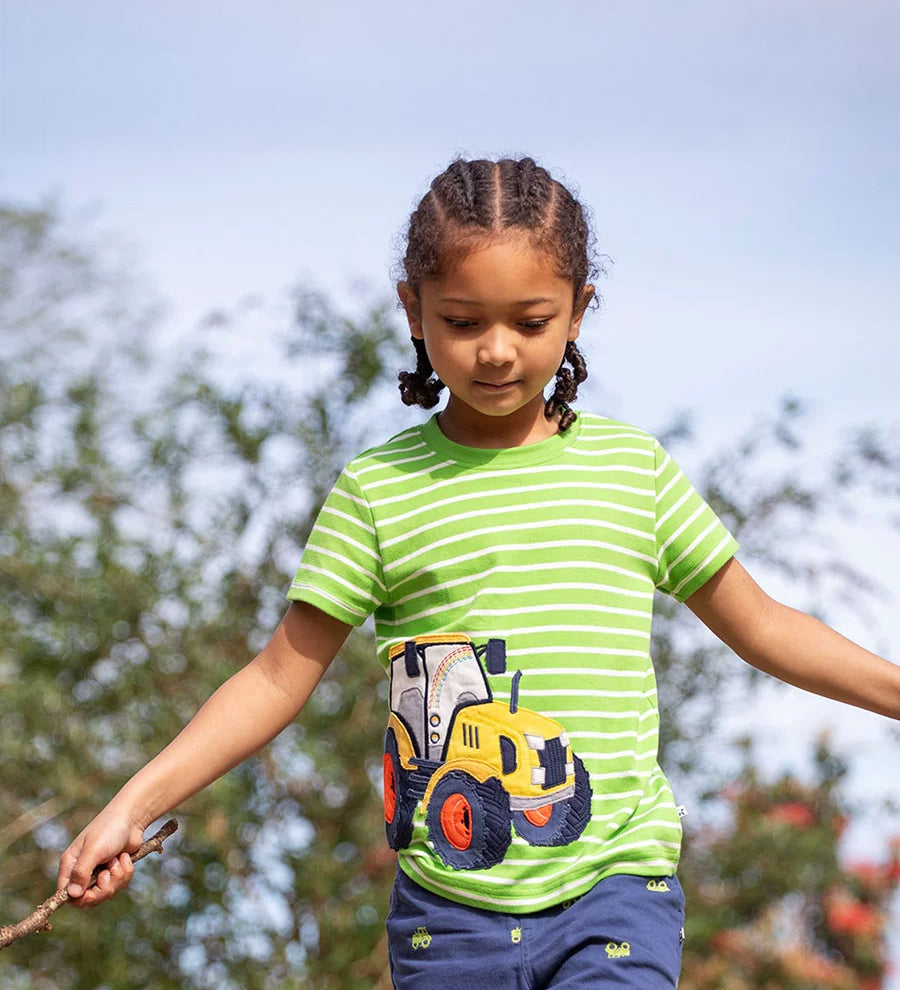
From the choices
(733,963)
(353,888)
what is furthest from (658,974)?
(733,963)

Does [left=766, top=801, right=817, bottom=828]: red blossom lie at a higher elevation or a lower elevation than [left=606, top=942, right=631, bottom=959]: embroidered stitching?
lower

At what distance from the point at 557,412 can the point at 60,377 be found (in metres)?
2.66

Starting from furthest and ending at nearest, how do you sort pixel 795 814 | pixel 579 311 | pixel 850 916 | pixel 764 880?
1. pixel 850 916
2. pixel 795 814
3. pixel 764 880
4. pixel 579 311

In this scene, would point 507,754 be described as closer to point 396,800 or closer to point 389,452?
point 396,800

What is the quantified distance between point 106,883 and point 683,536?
91 cm

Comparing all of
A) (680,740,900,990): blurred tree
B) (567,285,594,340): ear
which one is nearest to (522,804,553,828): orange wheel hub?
(567,285,594,340): ear

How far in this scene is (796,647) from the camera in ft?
7.20

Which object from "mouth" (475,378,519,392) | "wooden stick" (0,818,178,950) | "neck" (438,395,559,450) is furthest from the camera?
"neck" (438,395,559,450)

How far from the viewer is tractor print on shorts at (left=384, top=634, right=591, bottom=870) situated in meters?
1.95

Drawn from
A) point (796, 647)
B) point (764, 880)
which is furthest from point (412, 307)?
point (764, 880)

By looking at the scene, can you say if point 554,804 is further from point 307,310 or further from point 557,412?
point 307,310

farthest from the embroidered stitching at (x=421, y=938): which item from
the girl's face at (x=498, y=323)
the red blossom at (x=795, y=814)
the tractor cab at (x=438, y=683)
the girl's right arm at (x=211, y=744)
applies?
the red blossom at (x=795, y=814)

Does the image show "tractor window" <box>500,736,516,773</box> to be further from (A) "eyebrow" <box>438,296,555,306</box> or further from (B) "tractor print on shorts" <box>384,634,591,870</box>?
(A) "eyebrow" <box>438,296,555,306</box>

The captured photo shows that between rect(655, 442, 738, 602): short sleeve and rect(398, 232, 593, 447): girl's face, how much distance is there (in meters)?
0.23
